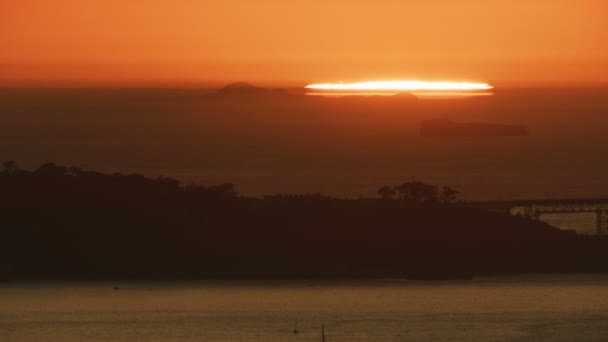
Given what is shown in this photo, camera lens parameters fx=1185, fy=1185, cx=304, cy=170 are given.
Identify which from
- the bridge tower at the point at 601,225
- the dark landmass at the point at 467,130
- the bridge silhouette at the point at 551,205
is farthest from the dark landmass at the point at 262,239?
the dark landmass at the point at 467,130

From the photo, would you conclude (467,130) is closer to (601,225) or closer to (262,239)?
(601,225)

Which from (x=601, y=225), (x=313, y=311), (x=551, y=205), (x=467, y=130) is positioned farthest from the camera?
(x=467, y=130)

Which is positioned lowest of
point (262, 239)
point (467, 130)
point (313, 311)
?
point (313, 311)

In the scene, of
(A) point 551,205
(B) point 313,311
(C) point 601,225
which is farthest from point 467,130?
(B) point 313,311

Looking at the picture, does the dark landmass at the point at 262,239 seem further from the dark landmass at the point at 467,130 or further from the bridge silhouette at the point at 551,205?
the dark landmass at the point at 467,130

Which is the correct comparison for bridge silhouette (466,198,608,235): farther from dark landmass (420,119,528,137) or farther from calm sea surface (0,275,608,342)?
dark landmass (420,119,528,137)

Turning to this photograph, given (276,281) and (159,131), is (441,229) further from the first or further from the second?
(159,131)

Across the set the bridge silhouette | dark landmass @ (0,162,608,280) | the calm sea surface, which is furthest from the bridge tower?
the calm sea surface

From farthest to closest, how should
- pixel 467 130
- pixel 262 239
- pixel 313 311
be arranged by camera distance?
pixel 467 130, pixel 262 239, pixel 313 311

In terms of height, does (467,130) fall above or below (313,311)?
above
